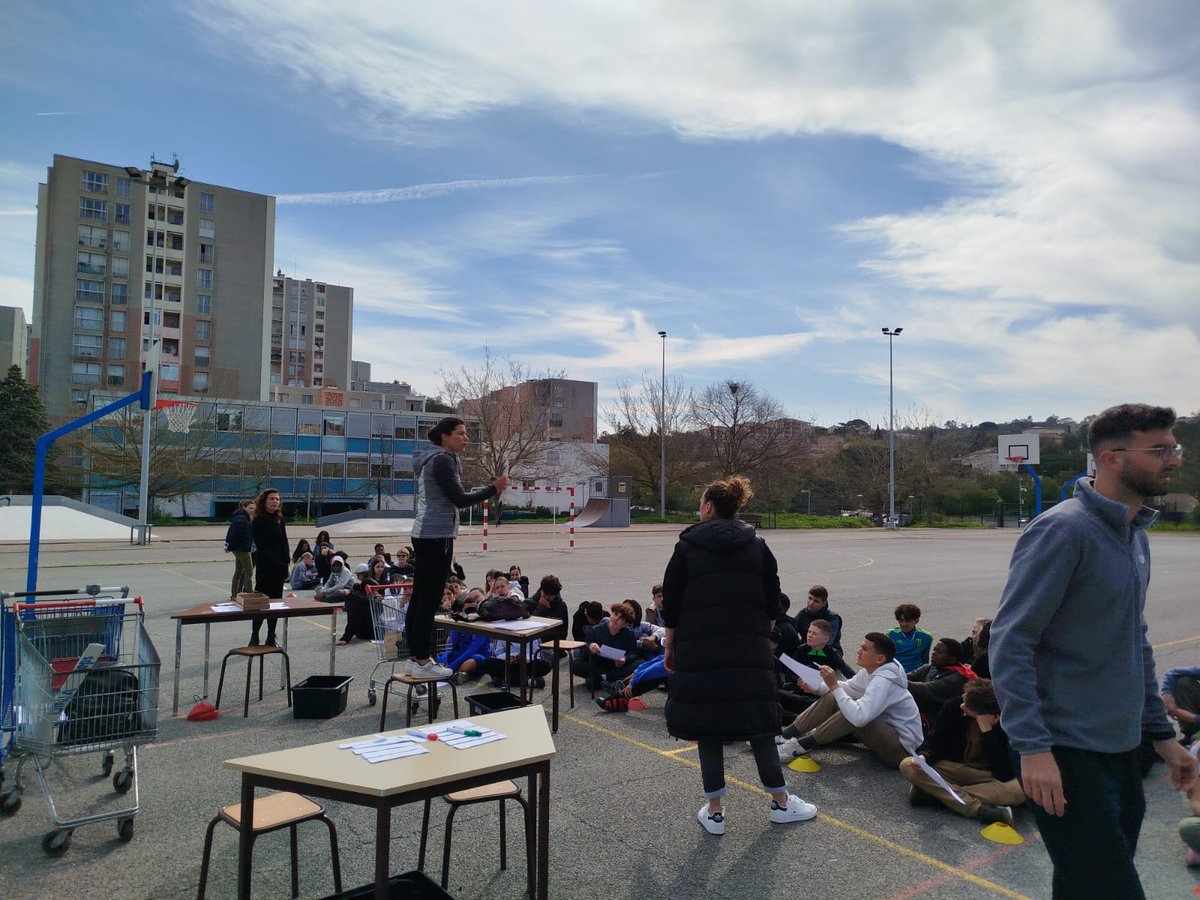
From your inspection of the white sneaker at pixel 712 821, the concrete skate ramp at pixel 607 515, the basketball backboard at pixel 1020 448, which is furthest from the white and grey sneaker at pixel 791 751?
the concrete skate ramp at pixel 607 515

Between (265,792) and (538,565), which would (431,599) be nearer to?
(265,792)

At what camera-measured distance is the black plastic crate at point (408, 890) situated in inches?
135

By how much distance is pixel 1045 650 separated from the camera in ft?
8.61

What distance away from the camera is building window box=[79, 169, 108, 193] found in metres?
71.9

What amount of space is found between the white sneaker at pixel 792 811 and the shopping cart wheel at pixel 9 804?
480cm

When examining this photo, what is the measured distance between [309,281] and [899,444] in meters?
89.0

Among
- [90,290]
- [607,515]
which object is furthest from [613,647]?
[90,290]

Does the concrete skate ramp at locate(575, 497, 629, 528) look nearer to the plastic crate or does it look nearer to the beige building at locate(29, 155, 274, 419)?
the beige building at locate(29, 155, 274, 419)

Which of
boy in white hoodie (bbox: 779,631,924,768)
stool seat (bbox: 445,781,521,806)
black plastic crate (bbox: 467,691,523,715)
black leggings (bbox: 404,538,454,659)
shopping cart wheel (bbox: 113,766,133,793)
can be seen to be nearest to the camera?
stool seat (bbox: 445,781,521,806)

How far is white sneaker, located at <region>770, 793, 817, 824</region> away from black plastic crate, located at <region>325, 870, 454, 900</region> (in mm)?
2331

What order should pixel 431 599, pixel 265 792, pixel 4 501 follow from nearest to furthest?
pixel 265 792 < pixel 431 599 < pixel 4 501

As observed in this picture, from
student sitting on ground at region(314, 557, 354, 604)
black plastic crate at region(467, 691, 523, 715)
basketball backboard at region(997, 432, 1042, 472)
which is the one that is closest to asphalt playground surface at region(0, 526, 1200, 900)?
black plastic crate at region(467, 691, 523, 715)

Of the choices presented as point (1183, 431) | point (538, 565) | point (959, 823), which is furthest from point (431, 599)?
point (1183, 431)

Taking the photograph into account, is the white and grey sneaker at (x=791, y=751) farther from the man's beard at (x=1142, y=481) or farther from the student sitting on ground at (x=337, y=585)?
the student sitting on ground at (x=337, y=585)
